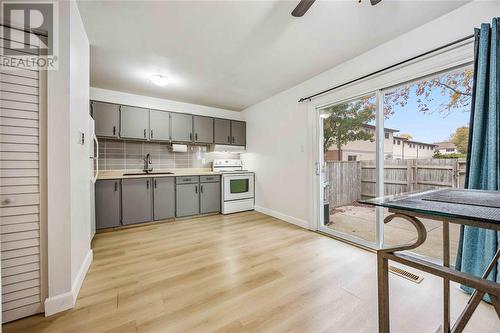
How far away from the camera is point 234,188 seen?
4.26 m

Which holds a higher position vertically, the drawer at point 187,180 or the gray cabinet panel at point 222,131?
the gray cabinet panel at point 222,131

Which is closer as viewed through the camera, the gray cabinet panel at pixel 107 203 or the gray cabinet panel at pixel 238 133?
the gray cabinet panel at pixel 107 203

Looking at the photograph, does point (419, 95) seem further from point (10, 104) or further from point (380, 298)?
point (10, 104)

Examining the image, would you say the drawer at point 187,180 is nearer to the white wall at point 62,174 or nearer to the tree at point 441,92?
the white wall at point 62,174

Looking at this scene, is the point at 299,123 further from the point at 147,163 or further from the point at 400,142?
the point at 147,163

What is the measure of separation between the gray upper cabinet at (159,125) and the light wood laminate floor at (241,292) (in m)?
1.96

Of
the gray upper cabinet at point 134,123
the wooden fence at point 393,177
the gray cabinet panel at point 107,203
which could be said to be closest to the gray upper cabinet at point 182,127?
the gray upper cabinet at point 134,123

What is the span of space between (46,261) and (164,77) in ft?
8.45

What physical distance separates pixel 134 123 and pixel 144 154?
66 cm

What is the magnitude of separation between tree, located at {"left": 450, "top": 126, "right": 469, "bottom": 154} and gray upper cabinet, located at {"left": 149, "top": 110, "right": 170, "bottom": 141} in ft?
13.5

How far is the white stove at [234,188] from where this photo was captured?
4.17 m

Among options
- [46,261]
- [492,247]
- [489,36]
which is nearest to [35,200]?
[46,261]

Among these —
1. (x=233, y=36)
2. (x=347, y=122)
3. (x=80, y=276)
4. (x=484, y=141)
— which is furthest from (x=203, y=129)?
(x=484, y=141)

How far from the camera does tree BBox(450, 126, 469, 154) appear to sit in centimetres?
188
